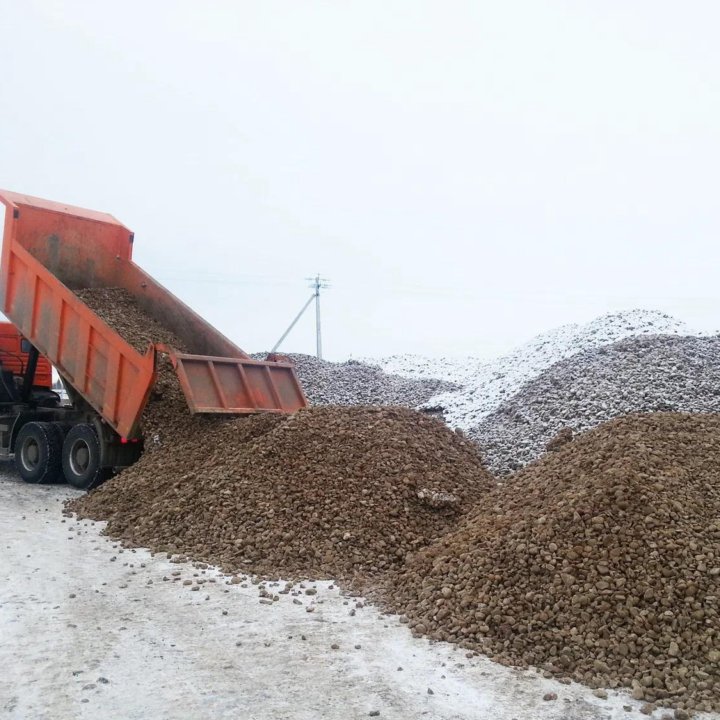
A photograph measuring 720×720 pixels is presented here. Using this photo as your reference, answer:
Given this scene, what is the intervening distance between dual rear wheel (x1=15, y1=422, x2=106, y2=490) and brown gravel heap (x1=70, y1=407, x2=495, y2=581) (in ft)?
3.54

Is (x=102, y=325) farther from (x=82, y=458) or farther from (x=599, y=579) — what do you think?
(x=599, y=579)

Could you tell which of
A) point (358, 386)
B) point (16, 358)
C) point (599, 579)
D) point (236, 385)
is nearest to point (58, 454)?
point (16, 358)

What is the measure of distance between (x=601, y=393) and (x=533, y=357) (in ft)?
15.1

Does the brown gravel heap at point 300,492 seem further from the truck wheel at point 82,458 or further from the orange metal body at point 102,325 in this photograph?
the truck wheel at point 82,458

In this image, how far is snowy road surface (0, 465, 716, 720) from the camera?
417 centimetres

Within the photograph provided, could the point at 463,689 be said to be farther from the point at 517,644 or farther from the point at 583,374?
the point at 583,374

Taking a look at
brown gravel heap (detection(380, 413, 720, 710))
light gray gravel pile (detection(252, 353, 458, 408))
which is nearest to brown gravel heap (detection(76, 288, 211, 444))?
brown gravel heap (detection(380, 413, 720, 710))

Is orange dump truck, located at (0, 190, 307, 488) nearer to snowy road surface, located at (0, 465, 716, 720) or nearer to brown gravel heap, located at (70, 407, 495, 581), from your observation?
brown gravel heap, located at (70, 407, 495, 581)

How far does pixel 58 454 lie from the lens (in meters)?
11.1

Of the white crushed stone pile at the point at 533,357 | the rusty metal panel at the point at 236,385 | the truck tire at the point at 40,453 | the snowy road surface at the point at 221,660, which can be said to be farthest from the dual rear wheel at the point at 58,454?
the white crushed stone pile at the point at 533,357

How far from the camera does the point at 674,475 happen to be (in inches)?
257

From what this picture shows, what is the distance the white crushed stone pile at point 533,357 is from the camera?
13955 mm

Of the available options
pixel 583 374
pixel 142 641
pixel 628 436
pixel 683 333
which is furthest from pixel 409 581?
pixel 683 333

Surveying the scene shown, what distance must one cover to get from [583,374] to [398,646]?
28.0 feet
